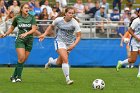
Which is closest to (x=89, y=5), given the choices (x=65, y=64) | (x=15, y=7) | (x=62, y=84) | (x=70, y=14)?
(x=15, y=7)

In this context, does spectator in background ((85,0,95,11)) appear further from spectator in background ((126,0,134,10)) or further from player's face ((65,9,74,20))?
player's face ((65,9,74,20))

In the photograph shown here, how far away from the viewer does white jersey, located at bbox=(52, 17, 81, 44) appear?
1577 centimetres

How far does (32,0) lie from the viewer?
28.0 m

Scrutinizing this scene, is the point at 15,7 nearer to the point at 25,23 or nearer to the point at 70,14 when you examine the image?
the point at 25,23

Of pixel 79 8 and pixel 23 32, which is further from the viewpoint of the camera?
pixel 79 8

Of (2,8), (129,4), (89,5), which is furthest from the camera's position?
(129,4)

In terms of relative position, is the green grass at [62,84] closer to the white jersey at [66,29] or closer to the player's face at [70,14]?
the white jersey at [66,29]

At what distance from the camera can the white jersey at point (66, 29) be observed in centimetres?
1577

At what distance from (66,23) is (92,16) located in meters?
12.7

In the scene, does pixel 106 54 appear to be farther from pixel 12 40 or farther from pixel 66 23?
pixel 66 23

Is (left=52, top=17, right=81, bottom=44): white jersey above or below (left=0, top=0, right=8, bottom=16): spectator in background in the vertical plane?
above

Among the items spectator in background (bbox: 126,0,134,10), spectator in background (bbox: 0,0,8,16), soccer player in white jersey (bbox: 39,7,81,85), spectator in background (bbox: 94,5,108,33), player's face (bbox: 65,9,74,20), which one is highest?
player's face (bbox: 65,9,74,20)

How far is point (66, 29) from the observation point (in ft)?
52.1

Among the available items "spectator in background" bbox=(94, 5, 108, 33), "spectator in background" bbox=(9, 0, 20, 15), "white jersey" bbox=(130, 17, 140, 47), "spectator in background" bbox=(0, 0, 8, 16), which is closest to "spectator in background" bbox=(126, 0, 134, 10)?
"spectator in background" bbox=(94, 5, 108, 33)
